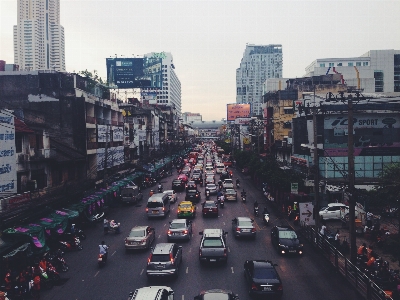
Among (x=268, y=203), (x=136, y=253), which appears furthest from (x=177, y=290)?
(x=268, y=203)

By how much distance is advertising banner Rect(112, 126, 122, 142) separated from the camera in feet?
170

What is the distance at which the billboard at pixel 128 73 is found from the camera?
74.9 meters

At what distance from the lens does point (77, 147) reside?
1608 inches

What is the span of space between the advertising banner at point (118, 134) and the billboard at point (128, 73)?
70.0 ft

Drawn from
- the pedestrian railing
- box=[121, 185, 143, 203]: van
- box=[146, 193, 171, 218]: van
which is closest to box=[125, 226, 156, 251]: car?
box=[146, 193, 171, 218]: van

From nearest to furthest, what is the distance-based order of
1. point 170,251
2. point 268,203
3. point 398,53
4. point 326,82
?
1. point 170,251
2. point 268,203
3. point 326,82
4. point 398,53

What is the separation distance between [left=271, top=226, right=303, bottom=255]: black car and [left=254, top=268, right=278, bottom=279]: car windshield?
6.59m

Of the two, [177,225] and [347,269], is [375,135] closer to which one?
[177,225]

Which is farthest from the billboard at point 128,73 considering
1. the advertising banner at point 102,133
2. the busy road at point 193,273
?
the busy road at point 193,273

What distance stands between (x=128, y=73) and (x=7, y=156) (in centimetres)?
5459

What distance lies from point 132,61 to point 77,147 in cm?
3811

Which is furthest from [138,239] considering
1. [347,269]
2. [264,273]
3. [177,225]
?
[347,269]

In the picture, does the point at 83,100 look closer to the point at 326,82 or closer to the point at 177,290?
the point at 177,290

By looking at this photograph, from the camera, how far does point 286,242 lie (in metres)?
24.5
